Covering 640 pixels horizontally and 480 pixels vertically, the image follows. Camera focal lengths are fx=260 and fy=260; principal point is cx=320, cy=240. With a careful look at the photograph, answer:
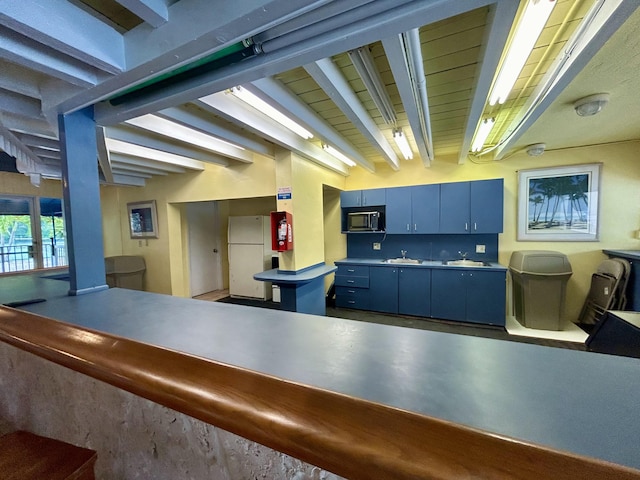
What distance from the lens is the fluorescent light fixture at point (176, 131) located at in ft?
7.33

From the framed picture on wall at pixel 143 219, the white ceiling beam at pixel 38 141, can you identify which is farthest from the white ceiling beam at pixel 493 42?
the framed picture on wall at pixel 143 219

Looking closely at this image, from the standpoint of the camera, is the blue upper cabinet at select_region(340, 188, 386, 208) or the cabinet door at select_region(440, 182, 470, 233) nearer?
the cabinet door at select_region(440, 182, 470, 233)

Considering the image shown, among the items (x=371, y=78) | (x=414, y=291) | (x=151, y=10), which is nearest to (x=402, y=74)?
(x=371, y=78)

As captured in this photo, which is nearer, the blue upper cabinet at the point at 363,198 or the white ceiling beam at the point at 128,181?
the white ceiling beam at the point at 128,181

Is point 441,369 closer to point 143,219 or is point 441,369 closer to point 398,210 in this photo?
point 398,210

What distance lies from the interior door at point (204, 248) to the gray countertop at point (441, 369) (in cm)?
481

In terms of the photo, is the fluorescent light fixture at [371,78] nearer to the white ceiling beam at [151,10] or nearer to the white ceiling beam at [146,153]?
the white ceiling beam at [151,10]

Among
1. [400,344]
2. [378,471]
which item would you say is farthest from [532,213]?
[378,471]

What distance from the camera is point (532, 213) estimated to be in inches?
151

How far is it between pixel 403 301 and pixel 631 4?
3.63 m

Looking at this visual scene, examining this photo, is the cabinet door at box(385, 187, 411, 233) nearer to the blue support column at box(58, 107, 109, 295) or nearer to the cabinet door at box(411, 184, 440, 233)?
the cabinet door at box(411, 184, 440, 233)

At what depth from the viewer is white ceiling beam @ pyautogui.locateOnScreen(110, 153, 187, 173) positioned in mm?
3191

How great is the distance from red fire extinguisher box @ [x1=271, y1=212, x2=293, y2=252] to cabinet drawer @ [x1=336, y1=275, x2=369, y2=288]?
165 centimetres

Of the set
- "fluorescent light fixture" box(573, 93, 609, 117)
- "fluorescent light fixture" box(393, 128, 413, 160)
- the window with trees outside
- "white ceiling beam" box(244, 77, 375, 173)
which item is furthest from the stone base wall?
the window with trees outside
